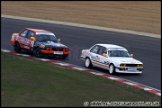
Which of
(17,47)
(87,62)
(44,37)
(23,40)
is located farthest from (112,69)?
(17,47)

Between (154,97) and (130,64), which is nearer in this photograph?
(154,97)

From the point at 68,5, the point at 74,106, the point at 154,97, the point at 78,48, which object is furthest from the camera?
the point at 68,5

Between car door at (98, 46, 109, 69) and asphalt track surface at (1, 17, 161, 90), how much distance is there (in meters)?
0.33

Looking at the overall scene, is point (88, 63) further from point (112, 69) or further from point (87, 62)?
point (112, 69)

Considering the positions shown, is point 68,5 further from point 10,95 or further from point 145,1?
point 10,95

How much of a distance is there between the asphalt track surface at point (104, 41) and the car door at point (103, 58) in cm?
33

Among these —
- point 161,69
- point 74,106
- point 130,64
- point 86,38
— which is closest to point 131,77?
point 130,64

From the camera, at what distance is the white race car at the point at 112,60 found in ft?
72.1

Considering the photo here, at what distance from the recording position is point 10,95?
1402cm

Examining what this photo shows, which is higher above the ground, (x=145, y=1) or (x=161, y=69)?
(x=145, y=1)

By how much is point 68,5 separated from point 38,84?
125 ft

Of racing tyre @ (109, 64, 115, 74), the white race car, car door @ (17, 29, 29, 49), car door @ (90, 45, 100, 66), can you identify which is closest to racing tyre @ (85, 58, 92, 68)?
the white race car

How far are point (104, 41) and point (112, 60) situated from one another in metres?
11.3

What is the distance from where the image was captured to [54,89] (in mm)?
15422
